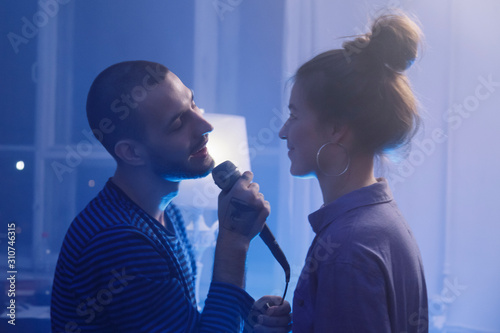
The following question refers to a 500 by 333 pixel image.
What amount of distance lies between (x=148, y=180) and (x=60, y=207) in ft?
5.10

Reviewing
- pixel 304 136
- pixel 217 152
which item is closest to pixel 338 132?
pixel 304 136

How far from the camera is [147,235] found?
107 centimetres

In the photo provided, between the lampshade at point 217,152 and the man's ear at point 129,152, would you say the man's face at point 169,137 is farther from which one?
the lampshade at point 217,152

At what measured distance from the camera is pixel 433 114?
2662 millimetres

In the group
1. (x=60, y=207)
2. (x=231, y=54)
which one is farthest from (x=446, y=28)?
(x=60, y=207)

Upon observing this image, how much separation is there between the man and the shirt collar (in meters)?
0.23

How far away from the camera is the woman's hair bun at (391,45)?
0.95 metres

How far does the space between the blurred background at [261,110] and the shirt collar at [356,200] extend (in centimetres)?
174

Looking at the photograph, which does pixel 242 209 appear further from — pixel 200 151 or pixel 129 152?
pixel 129 152

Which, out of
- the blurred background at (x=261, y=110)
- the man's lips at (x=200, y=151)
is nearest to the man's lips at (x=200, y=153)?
the man's lips at (x=200, y=151)

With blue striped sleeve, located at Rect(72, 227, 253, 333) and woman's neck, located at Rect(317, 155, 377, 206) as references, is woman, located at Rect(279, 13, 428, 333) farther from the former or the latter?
blue striped sleeve, located at Rect(72, 227, 253, 333)

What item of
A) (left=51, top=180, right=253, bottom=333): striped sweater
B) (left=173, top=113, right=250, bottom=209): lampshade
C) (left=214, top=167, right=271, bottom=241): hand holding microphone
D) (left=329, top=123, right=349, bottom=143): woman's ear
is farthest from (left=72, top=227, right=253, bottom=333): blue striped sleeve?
(left=173, top=113, right=250, bottom=209): lampshade

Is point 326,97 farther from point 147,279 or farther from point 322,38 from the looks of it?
point 322,38

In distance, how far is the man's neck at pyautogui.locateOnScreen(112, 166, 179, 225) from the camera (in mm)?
1206
